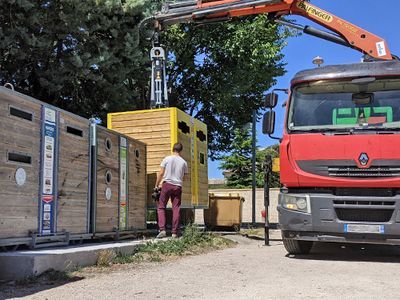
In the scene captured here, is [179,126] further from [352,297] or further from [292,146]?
[352,297]

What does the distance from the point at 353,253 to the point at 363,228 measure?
1728mm

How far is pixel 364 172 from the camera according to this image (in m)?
8.00

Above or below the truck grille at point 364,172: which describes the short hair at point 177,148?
above

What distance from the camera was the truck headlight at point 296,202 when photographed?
27.0 feet

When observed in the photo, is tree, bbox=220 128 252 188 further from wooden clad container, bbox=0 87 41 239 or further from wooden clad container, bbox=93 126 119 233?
wooden clad container, bbox=0 87 41 239

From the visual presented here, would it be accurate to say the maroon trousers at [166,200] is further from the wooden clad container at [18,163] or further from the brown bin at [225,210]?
the brown bin at [225,210]

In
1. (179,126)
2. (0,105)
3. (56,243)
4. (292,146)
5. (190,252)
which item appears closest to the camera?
(0,105)

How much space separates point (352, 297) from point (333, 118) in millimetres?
3742

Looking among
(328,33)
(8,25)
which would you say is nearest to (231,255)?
(328,33)

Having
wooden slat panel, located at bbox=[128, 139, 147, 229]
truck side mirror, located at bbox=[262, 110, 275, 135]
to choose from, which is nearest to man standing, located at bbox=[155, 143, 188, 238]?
wooden slat panel, located at bbox=[128, 139, 147, 229]

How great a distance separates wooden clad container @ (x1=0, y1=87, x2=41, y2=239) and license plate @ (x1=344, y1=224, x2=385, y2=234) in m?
4.63

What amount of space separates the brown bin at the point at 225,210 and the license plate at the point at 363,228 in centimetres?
581

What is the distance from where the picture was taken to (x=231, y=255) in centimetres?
883

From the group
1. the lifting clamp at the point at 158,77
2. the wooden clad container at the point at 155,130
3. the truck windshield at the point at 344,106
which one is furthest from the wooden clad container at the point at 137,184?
the truck windshield at the point at 344,106
